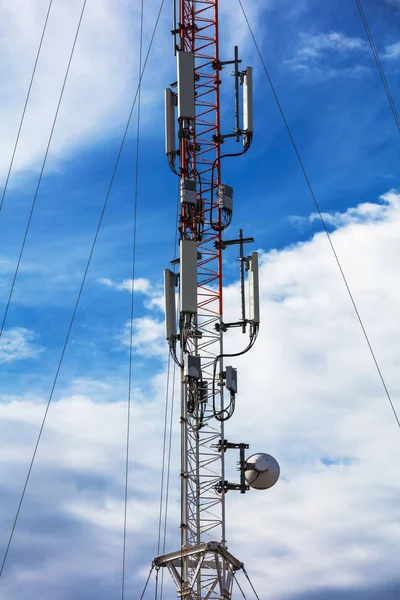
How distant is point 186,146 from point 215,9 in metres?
7.16

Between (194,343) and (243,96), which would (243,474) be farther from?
(243,96)

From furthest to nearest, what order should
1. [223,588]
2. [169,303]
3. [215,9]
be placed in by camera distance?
[215,9] → [169,303] → [223,588]

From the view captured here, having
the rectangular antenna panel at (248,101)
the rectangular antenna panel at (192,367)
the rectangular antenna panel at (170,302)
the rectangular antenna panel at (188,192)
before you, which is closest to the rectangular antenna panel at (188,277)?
the rectangular antenna panel at (170,302)

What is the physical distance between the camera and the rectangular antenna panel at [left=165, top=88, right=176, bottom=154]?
177 ft

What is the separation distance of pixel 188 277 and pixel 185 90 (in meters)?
8.83

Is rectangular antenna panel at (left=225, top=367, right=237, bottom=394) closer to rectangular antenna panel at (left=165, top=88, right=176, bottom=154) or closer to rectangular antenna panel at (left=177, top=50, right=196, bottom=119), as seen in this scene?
rectangular antenna panel at (left=165, top=88, right=176, bottom=154)

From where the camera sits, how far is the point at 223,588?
49312 mm

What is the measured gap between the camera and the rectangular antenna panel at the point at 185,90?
53.4 meters

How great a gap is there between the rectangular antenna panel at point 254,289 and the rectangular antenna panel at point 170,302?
3.51 metres

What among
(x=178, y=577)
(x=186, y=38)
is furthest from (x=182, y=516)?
(x=186, y=38)

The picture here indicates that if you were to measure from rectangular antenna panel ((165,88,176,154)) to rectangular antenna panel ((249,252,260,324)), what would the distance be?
6514 mm

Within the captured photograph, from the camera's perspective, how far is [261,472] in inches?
1984

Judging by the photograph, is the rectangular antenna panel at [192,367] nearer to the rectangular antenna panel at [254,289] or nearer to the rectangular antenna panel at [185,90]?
the rectangular antenna panel at [254,289]

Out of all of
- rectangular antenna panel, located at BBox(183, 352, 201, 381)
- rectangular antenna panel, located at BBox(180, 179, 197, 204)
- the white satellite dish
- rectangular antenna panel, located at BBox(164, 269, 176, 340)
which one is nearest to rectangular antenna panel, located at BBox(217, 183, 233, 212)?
rectangular antenna panel, located at BBox(180, 179, 197, 204)
